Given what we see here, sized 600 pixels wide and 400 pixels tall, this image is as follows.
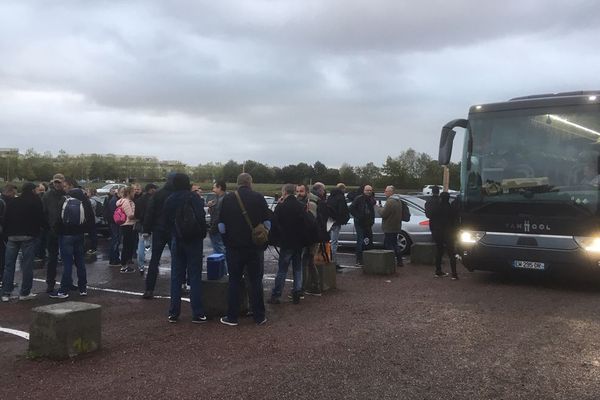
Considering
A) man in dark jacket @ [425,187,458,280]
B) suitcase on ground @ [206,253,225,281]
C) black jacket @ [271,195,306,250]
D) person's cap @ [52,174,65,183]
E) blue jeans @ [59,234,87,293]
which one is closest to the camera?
suitcase on ground @ [206,253,225,281]

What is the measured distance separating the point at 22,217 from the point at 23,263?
2.50 feet

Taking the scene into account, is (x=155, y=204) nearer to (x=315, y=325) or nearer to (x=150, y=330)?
(x=150, y=330)

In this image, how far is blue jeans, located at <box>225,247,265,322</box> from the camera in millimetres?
6969

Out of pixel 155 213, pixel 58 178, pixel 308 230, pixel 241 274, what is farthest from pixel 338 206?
pixel 58 178

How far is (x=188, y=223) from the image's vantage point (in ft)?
23.1

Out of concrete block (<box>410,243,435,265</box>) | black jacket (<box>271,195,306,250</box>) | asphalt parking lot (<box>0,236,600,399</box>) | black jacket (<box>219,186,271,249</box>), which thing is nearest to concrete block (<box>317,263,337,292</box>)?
asphalt parking lot (<box>0,236,600,399</box>)

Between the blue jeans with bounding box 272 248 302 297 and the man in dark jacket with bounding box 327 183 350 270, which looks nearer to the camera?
the blue jeans with bounding box 272 248 302 297

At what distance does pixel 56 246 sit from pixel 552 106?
29.4ft

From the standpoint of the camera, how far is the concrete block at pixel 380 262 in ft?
36.9

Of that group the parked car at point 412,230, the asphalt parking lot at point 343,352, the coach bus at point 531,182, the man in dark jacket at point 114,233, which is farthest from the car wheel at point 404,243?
the man in dark jacket at point 114,233

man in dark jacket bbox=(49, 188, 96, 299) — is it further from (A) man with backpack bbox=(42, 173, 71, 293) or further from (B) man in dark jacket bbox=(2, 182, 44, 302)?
(B) man in dark jacket bbox=(2, 182, 44, 302)

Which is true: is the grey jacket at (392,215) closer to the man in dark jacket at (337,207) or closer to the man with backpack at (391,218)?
the man with backpack at (391,218)

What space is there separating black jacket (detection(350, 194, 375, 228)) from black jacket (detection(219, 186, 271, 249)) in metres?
5.40

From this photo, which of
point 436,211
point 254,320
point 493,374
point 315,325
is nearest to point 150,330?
point 254,320
